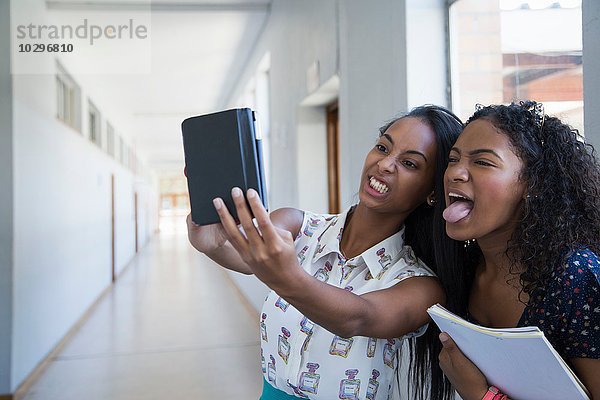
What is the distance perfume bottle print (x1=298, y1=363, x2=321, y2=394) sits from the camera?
1.27m

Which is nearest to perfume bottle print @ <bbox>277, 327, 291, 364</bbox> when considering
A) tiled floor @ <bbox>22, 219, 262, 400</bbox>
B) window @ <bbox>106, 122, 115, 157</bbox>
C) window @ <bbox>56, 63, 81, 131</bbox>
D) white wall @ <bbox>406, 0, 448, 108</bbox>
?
white wall @ <bbox>406, 0, 448, 108</bbox>

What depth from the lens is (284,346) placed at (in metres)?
1.33

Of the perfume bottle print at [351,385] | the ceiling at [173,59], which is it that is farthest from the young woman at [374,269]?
the ceiling at [173,59]

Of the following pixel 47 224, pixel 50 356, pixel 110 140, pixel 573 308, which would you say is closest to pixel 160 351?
pixel 50 356

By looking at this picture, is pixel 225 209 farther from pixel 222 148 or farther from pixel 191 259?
pixel 191 259

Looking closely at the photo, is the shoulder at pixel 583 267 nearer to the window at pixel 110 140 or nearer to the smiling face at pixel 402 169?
the smiling face at pixel 402 169

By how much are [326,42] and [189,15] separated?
246 centimetres

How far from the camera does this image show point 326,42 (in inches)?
143

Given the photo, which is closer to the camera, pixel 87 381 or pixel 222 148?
pixel 222 148

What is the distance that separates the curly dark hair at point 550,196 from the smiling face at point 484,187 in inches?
0.7

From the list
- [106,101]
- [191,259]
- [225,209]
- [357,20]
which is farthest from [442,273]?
[191,259]

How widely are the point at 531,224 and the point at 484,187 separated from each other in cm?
10

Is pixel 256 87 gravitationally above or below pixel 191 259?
above

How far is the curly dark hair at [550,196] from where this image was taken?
959 millimetres
